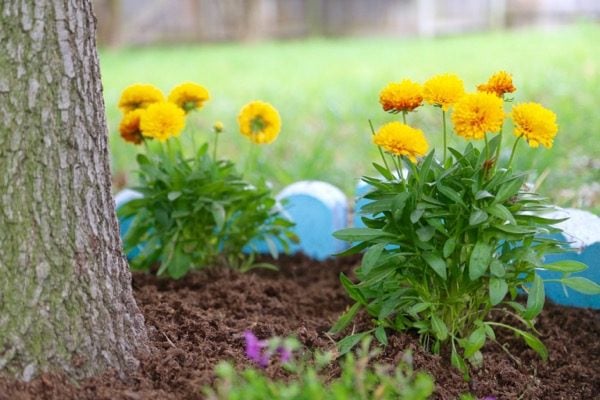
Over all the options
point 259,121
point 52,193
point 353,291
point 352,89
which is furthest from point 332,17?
point 52,193

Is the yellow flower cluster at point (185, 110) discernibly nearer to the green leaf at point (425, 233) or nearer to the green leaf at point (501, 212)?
the green leaf at point (425, 233)

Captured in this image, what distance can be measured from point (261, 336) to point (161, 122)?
81 cm

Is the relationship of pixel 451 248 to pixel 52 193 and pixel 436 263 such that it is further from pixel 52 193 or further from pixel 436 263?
pixel 52 193

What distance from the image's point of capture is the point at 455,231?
7.20ft

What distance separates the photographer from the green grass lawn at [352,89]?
174 inches

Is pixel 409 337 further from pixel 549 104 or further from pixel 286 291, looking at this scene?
pixel 549 104

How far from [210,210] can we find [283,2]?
14391mm

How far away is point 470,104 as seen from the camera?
205 cm

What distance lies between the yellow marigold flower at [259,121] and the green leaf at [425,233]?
915 mm

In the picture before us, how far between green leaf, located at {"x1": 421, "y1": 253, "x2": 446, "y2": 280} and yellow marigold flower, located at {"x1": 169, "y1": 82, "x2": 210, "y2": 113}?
111cm

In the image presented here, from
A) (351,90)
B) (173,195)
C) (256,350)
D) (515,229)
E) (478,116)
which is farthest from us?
(351,90)

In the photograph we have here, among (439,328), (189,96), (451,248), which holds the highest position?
(189,96)

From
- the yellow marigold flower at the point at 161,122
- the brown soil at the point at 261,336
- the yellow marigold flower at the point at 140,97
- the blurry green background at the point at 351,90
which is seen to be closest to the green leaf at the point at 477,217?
the brown soil at the point at 261,336

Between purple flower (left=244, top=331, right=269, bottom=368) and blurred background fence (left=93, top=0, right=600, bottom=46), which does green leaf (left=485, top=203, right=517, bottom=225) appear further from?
blurred background fence (left=93, top=0, right=600, bottom=46)
